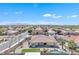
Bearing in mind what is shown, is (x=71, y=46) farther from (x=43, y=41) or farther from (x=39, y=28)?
(x=39, y=28)

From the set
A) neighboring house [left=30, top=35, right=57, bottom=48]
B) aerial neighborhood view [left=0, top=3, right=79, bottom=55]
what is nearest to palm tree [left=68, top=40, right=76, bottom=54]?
aerial neighborhood view [left=0, top=3, right=79, bottom=55]

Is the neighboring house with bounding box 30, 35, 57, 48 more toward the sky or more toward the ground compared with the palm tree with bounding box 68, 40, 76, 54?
more toward the sky

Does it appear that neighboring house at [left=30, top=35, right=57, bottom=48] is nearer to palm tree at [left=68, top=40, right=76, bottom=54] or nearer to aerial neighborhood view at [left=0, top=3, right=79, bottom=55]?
aerial neighborhood view at [left=0, top=3, right=79, bottom=55]

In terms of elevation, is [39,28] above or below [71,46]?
above

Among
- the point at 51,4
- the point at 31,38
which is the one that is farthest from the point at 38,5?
the point at 31,38

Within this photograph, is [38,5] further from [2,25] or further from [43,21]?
[2,25]

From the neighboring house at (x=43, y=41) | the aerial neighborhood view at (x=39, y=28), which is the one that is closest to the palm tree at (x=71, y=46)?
the aerial neighborhood view at (x=39, y=28)

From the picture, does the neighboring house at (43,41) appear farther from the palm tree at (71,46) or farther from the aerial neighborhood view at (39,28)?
the palm tree at (71,46)

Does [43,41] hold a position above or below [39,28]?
below

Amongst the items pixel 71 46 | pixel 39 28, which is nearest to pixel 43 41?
pixel 39 28
